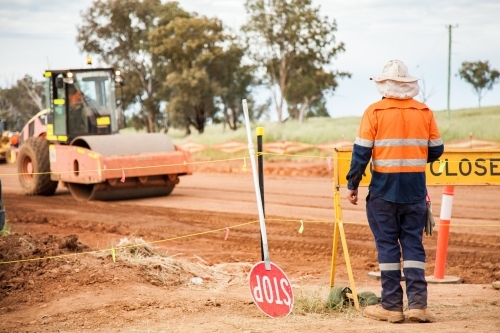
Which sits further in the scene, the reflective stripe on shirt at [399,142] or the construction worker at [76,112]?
the construction worker at [76,112]

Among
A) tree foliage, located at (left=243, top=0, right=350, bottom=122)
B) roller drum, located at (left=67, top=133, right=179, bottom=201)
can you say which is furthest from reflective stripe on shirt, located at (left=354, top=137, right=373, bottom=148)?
tree foliage, located at (left=243, top=0, right=350, bottom=122)

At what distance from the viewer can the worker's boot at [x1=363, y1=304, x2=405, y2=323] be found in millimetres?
6730

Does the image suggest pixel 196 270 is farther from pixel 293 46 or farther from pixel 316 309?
pixel 293 46

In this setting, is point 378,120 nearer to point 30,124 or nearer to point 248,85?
point 30,124

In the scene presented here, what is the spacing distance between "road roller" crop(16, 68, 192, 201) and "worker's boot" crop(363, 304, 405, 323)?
9.93 m

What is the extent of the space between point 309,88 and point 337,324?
5029 cm

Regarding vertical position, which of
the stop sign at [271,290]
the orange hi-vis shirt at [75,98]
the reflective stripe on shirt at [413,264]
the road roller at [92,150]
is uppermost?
the orange hi-vis shirt at [75,98]

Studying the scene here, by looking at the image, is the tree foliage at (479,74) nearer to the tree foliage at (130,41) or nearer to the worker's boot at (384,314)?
the tree foliage at (130,41)

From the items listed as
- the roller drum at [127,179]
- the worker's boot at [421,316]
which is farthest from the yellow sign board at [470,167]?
the roller drum at [127,179]

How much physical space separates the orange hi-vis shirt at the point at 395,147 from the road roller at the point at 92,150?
997 cm

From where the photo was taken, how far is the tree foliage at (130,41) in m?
61.6

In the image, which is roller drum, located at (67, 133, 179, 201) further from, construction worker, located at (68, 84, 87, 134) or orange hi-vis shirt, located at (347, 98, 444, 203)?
orange hi-vis shirt, located at (347, 98, 444, 203)

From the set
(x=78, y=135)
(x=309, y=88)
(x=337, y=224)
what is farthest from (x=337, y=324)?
(x=309, y=88)

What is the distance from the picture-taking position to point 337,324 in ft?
21.4
